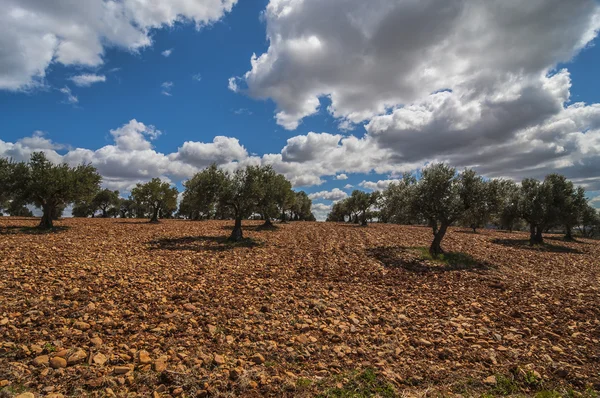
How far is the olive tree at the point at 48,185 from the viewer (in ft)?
91.6

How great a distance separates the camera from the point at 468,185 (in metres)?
22.6

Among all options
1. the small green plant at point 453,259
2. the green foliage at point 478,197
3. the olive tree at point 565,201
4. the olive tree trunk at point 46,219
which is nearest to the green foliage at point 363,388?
the small green plant at point 453,259

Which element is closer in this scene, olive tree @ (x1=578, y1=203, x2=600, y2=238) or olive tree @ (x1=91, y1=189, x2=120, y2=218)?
olive tree @ (x1=578, y1=203, x2=600, y2=238)

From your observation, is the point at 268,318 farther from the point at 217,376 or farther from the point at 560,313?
the point at 560,313

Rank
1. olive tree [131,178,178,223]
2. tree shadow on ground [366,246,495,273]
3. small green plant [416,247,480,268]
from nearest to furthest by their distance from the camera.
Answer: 1. tree shadow on ground [366,246,495,273]
2. small green plant [416,247,480,268]
3. olive tree [131,178,178,223]

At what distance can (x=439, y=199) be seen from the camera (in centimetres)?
2256

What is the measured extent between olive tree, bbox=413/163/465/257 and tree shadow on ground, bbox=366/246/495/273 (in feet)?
4.23

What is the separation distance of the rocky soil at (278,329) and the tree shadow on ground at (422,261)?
4.46 ft

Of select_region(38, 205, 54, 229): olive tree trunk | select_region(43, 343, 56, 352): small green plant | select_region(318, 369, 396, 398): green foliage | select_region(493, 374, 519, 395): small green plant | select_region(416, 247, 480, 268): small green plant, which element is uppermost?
select_region(38, 205, 54, 229): olive tree trunk

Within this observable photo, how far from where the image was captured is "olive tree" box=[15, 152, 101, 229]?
2792 centimetres

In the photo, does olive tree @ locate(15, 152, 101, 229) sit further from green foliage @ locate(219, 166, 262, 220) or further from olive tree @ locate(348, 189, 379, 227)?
olive tree @ locate(348, 189, 379, 227)

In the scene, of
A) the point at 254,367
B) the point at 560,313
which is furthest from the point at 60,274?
the point at 560,313

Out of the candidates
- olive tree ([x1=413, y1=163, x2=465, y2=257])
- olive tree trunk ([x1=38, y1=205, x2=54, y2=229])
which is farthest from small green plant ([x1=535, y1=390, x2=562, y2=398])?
olive tree trunk ([x1=38, y1=205, x2=54, y2=229])

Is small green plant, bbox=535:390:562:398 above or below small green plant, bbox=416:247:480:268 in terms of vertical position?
below
